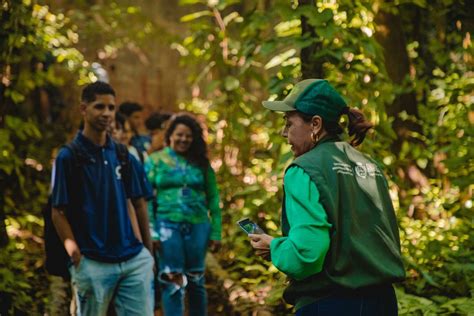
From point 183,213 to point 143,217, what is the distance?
1.62m

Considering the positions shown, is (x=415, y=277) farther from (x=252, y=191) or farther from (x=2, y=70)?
(x=2, y=70)

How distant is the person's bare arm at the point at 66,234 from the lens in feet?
14.7

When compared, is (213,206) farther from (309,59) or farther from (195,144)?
(309,59)

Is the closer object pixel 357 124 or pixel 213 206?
pixel 357 124

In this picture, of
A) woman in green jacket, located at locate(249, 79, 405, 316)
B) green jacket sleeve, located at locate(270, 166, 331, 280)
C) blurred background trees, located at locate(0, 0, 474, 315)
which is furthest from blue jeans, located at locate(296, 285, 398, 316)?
blurred background trees, located at locate(0, 0, 474, 315)

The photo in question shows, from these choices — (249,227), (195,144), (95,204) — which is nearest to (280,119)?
(195,144)

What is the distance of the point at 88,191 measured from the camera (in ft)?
15.2

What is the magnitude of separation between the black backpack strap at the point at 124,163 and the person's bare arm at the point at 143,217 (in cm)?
17

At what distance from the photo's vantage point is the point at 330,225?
295 centimetres

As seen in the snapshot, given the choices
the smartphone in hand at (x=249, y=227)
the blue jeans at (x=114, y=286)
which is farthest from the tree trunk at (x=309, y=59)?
the smartphone in hand at (x=249, y=227)

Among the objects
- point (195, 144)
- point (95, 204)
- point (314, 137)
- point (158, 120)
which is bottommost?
point (95, 204)

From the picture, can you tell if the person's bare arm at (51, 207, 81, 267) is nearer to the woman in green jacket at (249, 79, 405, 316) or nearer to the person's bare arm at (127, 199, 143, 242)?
the person's bare arm at (127, 199, 143, 242)

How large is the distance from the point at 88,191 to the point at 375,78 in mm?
3189

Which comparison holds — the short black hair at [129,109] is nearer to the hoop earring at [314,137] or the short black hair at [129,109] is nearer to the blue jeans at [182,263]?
the blue jeans at [182,263]
